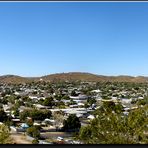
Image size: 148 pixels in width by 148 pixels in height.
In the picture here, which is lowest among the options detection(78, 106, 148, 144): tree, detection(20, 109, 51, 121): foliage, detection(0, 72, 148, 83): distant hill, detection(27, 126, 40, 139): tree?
detection(27, 126, 40, 139): tree

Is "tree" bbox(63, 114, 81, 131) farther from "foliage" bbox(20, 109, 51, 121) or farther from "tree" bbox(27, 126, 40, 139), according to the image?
"foliage" bbox(20, 109, 51, 121)

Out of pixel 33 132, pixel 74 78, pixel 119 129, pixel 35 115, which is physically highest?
pixel 74 78

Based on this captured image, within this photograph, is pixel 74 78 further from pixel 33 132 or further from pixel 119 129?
pixel 119 129

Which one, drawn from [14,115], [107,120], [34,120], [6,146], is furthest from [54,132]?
[6,146]

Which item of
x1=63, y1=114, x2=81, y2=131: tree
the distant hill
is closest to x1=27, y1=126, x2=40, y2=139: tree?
x1=63, y1=114, x2=81, y2=131: tree

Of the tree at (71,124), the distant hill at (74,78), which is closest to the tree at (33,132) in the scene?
the tree at (71,124)

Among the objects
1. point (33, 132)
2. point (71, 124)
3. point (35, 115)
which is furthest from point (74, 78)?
point (33, 132)

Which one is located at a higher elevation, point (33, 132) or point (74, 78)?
point (74, 78)

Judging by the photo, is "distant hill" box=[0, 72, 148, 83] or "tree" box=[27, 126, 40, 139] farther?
"distant hill" box=[0, 72, 148, 83]

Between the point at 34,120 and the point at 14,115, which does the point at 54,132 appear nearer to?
the point at 34,120

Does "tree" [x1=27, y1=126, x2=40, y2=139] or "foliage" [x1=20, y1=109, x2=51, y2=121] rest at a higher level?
"foliage" [x1=20, y1=109, x2=51, y2=121]

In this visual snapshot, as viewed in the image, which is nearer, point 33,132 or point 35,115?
point 33,132

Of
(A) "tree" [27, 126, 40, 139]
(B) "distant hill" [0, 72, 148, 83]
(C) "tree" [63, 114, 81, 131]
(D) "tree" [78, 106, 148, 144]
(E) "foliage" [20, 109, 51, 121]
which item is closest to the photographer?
(D) "tree" [78, 106, 148, 144]

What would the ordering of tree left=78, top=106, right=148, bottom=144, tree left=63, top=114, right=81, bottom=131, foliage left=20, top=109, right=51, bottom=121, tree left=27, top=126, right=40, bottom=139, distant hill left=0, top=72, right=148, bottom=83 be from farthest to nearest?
1. distant hill left=0, top=72, right=148, bottom=83
2. foliage left=20, top=109, right=51, bottom=121
3. tree left=63, top=114, right=81, bottom=131
4. tree left=27, top=126, right=40, bottom=139
5. tree left=78, top=106, right=148, bottom=144
